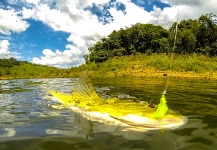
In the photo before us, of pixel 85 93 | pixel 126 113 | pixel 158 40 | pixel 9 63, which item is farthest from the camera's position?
pixel 9 63

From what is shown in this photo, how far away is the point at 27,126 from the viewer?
5.19 m

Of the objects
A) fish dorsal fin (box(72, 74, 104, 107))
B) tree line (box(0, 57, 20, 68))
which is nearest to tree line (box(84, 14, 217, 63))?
tree line (box(0, 57, 20, 68))

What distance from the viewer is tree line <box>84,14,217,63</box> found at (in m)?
39.7

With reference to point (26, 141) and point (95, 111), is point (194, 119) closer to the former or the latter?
point (95, 111)

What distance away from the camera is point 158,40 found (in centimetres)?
4534

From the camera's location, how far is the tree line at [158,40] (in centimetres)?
3969

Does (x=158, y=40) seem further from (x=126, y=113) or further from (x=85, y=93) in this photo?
(x=126, y=113)

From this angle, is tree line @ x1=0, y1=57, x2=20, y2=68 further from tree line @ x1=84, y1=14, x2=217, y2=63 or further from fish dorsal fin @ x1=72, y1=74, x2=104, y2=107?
fish dorsal fin @ x1=72, y1=74, x2=104, y2=107

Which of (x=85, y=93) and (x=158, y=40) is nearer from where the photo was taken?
(x=85, y=93)

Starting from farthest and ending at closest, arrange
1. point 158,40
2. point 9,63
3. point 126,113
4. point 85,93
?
point 9,63 → point 158,40 → point 85,93 → point 126,113

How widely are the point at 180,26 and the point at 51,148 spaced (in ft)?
162

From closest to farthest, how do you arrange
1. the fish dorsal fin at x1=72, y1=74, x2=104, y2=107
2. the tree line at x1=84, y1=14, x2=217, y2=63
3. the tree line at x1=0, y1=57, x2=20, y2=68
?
the fish dorsal fin at x1=72, y1=74, x2=104, y2=107 → the tree line at x1=84, y1=14, x2=217, y2=63 → the tree line at x1=0, y1=57, x2=20, y2=68

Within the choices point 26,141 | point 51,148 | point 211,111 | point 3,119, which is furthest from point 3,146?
point 211,111

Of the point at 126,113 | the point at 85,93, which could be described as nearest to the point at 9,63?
the point at 85,93
